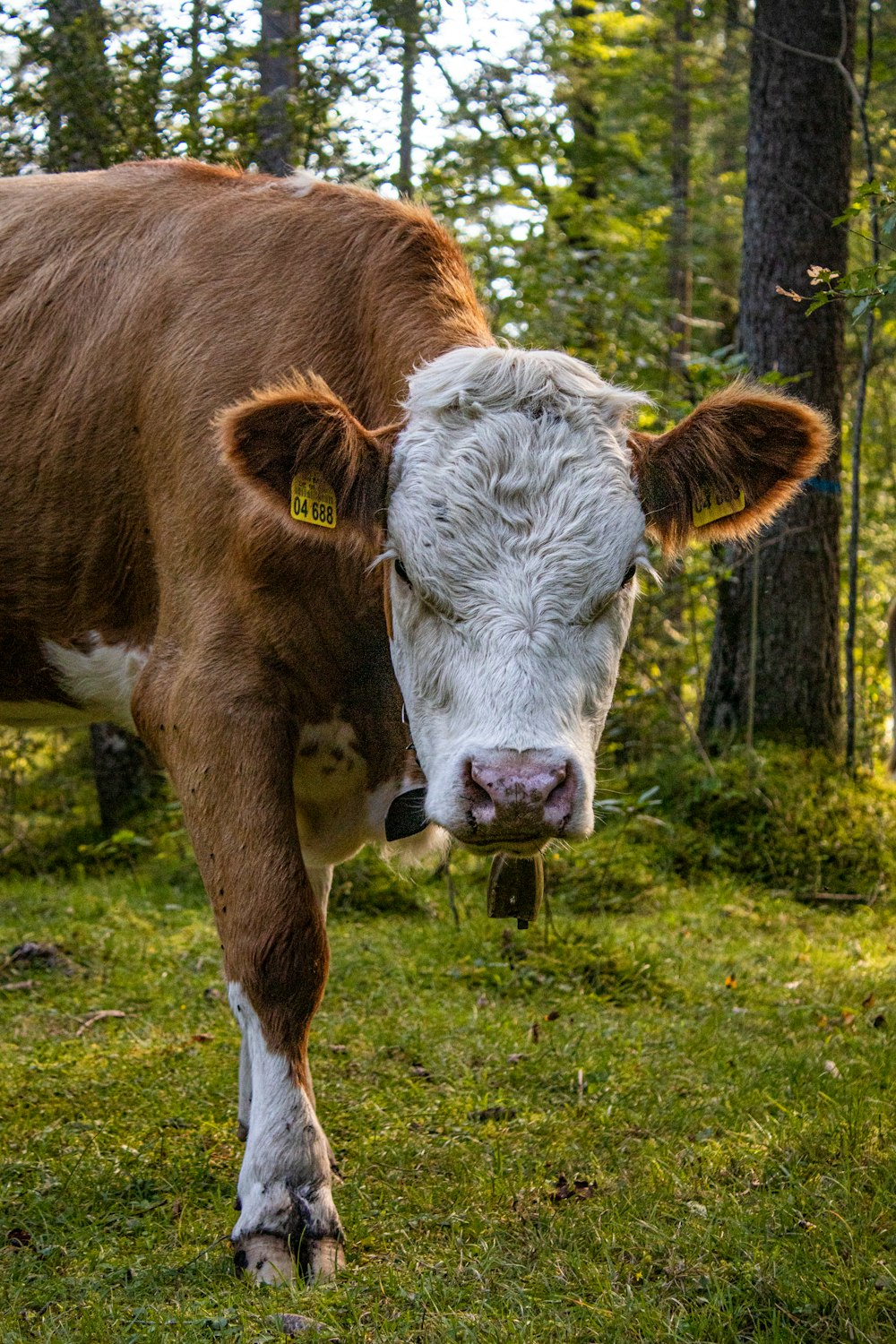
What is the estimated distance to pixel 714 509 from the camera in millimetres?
3564

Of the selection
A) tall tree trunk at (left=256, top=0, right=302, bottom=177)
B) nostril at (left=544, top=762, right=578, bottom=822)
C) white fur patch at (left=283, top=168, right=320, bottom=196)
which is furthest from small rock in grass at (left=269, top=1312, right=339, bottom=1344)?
tall tree trunk at (left=256, top=0, right=302, bottom=177)

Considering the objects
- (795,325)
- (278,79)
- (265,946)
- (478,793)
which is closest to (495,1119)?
(265,946)

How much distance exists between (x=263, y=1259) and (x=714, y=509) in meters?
2.20

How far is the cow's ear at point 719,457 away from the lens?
347 centimetres

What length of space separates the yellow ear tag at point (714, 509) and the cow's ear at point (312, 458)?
0.85 m

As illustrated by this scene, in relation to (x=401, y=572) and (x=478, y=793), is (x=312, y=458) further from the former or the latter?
(x=478, y=793)

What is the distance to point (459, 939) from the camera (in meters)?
6.06

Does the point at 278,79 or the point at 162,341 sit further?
the point at 278,79

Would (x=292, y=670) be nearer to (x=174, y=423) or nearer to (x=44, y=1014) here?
(x=174, y=423)

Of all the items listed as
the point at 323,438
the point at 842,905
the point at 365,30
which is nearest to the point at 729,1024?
the point at 842,905

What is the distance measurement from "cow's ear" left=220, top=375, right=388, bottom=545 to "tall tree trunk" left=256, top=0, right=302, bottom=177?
178 inches

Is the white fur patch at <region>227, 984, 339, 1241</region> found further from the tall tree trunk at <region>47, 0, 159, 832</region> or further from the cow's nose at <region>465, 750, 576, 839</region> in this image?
the tall tree trunk at <region>47, 0, 159, 832</region>

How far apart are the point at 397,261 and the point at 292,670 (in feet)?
4.16

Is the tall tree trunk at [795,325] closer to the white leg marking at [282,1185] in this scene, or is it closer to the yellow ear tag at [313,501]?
the yellow ear tag at [313,501]
